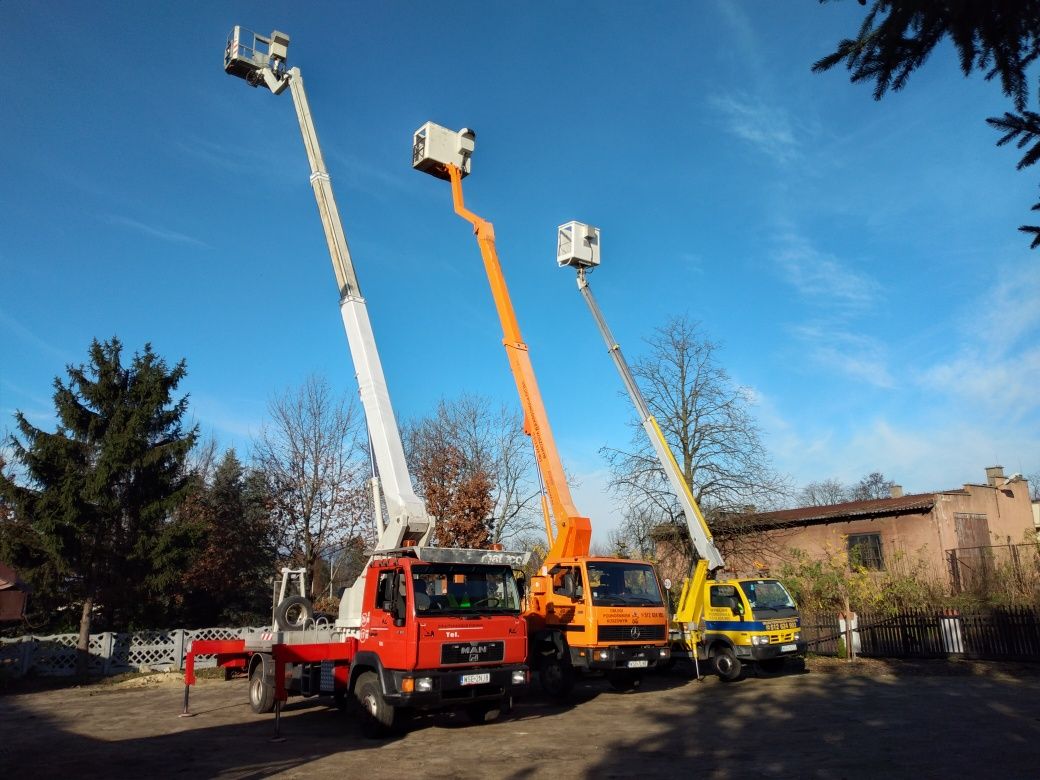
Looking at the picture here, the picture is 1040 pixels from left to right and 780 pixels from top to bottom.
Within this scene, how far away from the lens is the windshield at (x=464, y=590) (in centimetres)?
1037

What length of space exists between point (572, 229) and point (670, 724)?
11.5 meters

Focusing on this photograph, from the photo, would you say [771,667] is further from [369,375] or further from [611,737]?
[369,375]

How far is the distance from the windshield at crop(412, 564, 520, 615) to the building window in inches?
798

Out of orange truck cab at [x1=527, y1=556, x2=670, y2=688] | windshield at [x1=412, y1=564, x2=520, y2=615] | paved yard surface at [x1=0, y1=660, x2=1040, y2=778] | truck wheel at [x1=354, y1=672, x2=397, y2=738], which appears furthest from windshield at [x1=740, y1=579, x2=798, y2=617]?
truck wheel at [x1=354, y1=672, x2=397, y2=738]

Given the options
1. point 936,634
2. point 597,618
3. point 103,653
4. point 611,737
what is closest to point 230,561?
point 103,653

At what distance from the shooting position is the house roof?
27172 millimetres

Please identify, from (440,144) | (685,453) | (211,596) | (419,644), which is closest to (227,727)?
(419,644)

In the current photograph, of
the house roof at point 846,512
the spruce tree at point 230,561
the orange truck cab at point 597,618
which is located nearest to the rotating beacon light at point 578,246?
the orange truck cab at point 597,618

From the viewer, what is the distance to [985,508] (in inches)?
1201

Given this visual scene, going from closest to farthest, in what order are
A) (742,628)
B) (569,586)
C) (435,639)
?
(435,639), (569,586), (742,628)

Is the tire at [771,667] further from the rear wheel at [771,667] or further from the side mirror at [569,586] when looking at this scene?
the side mirror at [569,586]

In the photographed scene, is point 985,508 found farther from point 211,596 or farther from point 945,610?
point 211,596

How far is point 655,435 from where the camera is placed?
17438 mm

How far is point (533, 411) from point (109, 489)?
13466 mm
